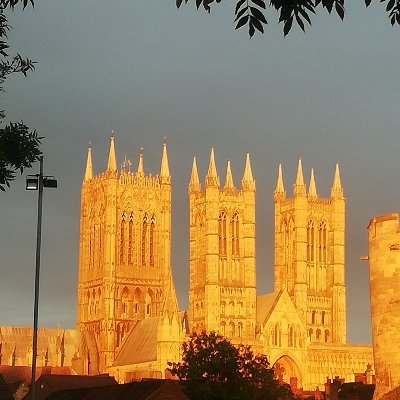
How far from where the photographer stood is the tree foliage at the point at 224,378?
61.0 m

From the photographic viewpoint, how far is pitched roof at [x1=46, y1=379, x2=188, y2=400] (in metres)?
55.2

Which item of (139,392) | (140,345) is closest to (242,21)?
(139,392)

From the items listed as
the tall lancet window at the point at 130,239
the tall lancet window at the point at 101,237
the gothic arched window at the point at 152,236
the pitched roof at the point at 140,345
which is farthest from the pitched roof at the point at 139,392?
the gothic arched window at the point at 152,236

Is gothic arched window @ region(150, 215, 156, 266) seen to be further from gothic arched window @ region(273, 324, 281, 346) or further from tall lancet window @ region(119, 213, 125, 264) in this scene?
gothic arched window @ region(273, 324, 281, 346)

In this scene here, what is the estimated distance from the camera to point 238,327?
5527 inches

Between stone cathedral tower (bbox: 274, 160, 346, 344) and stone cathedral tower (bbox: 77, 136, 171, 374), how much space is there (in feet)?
46.9

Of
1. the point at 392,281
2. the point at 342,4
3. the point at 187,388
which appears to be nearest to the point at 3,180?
the point at 342,4

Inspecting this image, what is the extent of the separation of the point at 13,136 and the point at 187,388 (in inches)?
1741

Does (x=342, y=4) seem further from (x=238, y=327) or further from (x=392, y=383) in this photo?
(x=238, y=327)

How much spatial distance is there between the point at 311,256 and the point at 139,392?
9472 cm

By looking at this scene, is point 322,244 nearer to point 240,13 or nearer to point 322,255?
point 322,255

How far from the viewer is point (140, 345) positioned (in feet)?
440

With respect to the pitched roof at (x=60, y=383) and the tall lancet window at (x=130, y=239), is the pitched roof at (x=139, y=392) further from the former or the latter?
the tall lancet window at (x=130, y=239)

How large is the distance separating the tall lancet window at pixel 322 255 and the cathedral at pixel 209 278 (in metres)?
0.12
